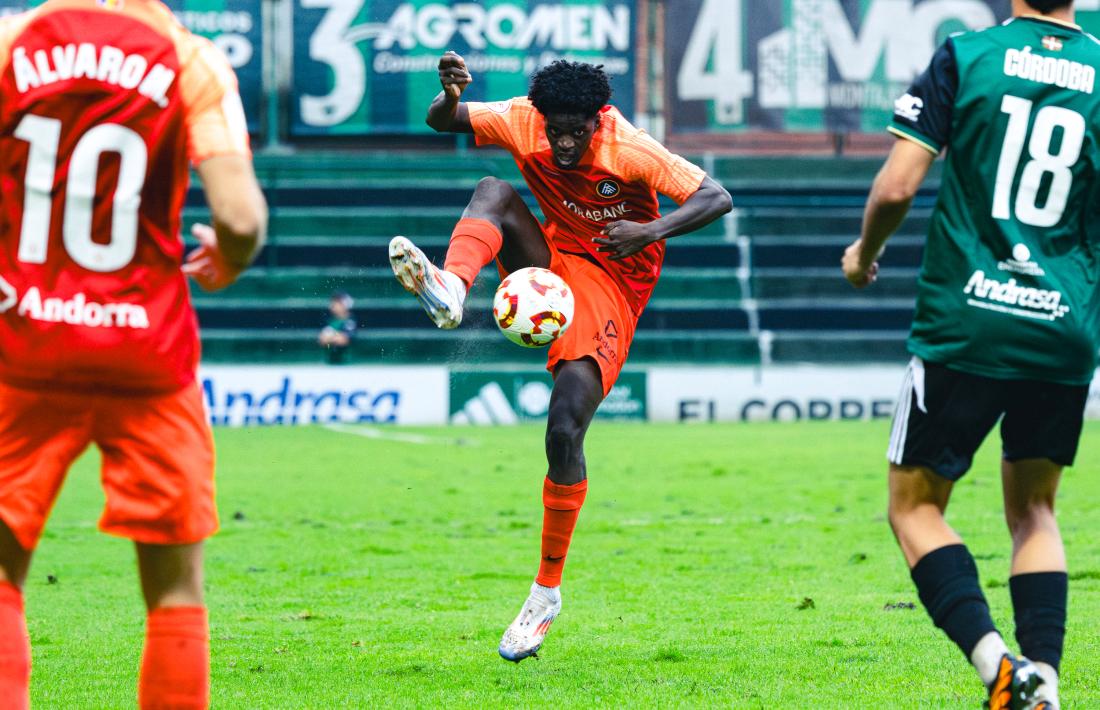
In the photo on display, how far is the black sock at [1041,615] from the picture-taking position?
4070 millimetres

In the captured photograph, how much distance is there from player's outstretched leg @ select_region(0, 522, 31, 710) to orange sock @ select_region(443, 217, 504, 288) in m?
2.97

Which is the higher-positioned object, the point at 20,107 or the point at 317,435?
the point at 20,107

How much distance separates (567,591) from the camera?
7.48 meters

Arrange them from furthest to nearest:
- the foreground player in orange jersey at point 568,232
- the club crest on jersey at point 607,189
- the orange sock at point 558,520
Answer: the club crest on jersey at point 607,189
the orange sock at point 558,520
the foreground player in orange jersey at point 568,232

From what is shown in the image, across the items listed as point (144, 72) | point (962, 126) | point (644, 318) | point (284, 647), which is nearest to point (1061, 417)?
point (962, 126)

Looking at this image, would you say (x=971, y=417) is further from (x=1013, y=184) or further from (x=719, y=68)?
(x=719, y=68)

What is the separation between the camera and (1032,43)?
396 centimetres

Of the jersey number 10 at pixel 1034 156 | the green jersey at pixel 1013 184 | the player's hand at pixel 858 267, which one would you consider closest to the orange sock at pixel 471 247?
the player's hand at pixel 858 267

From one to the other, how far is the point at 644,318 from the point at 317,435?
25.0ft

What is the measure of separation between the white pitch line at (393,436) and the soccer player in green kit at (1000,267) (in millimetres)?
13099

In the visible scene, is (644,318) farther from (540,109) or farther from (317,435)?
(540,109)

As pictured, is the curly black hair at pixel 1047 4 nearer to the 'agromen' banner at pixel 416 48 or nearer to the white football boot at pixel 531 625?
the white football boot at pixel 531 625

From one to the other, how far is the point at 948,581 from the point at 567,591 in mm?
3589

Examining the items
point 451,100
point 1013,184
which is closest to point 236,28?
point 451,100
